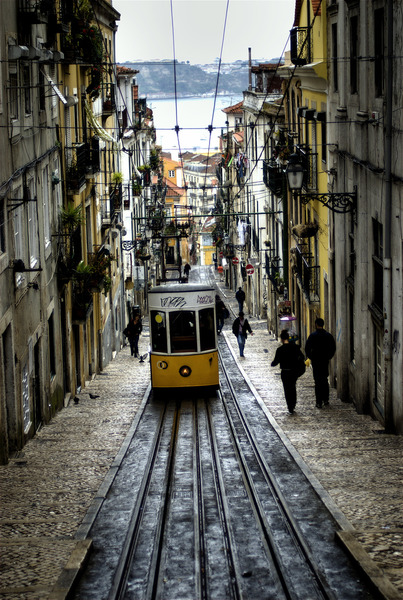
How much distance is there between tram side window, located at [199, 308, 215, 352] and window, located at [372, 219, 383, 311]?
5339 millimetres

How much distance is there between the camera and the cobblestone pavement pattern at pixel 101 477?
8.47m

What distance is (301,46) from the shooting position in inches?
1041

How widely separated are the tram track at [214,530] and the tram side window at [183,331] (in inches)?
189

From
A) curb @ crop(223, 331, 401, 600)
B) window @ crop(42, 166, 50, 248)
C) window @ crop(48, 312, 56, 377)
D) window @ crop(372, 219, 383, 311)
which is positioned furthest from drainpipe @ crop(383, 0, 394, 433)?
window @ crop(48, 312, 56, 377)

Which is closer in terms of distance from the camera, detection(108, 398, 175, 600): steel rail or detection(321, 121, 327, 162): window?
detection(108, 398, 175, 600): steel rail

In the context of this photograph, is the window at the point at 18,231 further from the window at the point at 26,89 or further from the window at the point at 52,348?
the window at the point at 52,348

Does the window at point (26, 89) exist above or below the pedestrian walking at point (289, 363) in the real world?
above

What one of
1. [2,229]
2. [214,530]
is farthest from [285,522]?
[2,229]

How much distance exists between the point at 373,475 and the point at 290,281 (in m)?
23.3

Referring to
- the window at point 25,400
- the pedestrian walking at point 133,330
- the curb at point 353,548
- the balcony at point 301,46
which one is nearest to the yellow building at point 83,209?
the pedestrian walking at point 133,330

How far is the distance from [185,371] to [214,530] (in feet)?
35.5

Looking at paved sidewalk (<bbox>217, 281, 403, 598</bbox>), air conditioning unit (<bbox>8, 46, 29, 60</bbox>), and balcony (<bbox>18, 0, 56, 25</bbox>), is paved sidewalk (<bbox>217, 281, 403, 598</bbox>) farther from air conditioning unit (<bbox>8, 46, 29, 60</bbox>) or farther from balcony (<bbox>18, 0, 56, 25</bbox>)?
balcony (<bbox>18, 0, 56, 25</bbox>)

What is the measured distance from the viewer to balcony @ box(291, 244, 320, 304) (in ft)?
82.8

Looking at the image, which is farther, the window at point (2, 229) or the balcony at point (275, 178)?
the balcony at point (275, 178)
